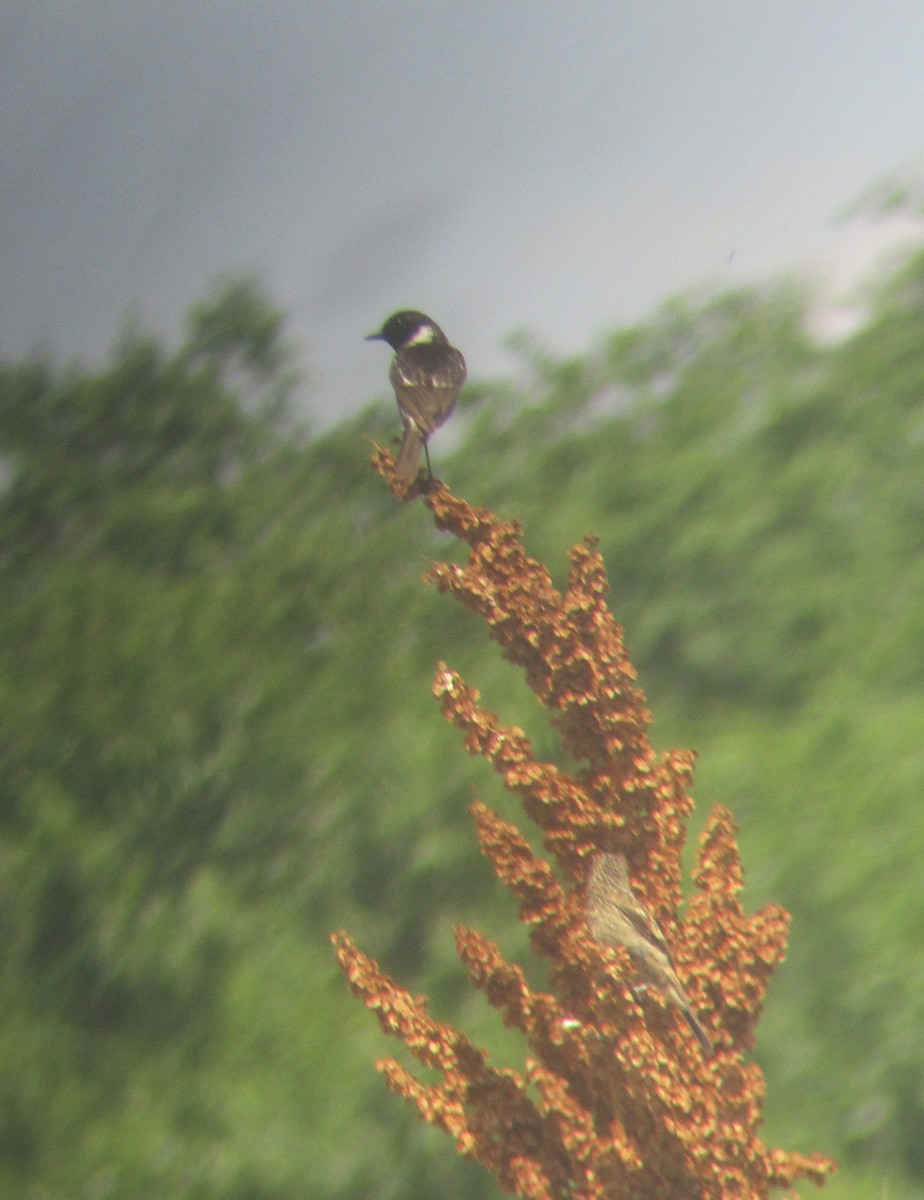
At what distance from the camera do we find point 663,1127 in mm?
1854

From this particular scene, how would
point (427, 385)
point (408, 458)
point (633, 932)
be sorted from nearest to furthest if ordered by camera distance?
point (633, 932) → point (408, 458) → point (427, 385)

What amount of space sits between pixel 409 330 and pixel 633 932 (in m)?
1.06

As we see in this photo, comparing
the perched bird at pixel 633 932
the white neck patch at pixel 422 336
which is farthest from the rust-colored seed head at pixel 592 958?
the white neck patch at pixel 422 336

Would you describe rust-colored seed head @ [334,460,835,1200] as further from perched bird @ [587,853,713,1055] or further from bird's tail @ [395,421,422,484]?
bird's tail @ [395,421,422,484]

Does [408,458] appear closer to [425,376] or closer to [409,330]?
[425,376]

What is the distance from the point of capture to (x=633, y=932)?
188cm

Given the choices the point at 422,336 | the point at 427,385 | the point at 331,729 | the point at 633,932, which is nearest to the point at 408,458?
the point at 427,385

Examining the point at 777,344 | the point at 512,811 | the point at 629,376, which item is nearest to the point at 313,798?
the point at 512,811

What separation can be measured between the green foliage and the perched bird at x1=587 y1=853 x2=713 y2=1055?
4.25 feet

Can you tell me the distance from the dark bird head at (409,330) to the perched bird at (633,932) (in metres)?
0.93

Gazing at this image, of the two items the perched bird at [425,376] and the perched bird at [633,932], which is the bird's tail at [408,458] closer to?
the perched bird at [425,376]

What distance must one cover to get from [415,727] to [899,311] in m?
1.54

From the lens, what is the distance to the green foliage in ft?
10.3

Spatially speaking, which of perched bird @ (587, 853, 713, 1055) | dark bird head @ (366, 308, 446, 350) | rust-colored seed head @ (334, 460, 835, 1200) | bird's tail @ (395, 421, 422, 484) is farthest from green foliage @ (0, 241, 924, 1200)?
perched bird @ (587, 853, 713, 1055)
